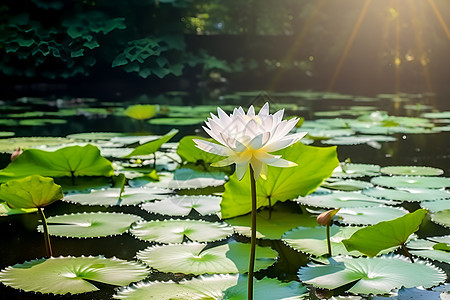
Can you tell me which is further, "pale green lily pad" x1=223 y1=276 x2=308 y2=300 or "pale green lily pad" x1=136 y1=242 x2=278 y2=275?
"pale green lily pad" x1=136 y1=242 x2=278 y2=275

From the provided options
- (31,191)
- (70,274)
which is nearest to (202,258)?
(70,274)

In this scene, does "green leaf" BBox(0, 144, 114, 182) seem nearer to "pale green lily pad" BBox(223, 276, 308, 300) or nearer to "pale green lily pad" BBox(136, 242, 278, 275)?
"pale green lily pad" BBox(136, 242, 278, 275)

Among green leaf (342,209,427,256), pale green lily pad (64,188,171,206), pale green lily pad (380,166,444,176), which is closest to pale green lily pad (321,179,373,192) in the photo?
pale green lily pad (380,166,444,176)

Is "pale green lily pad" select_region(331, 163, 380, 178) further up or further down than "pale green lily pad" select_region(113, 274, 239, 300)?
further up

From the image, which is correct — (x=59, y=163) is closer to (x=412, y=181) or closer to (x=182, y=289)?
(x=182, y=289)

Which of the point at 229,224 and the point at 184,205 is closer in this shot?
the point at 229,224

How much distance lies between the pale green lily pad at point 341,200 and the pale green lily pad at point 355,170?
0.28 metres

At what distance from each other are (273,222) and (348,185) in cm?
48

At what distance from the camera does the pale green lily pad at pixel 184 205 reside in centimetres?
134

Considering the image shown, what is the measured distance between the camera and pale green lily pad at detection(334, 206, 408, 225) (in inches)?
48.9

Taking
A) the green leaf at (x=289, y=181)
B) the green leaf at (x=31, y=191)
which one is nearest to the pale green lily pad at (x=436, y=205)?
the green leaf at (x=289, y=181)

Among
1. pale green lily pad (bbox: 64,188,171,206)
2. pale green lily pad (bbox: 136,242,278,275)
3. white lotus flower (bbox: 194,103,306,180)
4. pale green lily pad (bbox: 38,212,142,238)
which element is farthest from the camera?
pale green lily pad (bbox: 64,188,171,206)

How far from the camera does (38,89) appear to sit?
718 centimetres

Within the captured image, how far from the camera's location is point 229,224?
1236 millimetres
